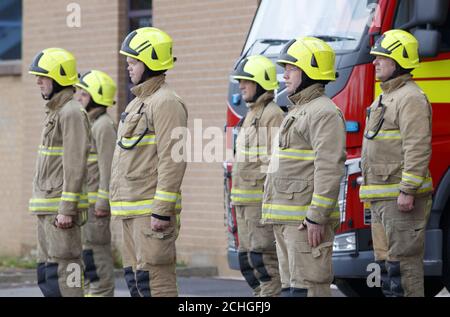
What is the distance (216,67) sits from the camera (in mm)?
14273

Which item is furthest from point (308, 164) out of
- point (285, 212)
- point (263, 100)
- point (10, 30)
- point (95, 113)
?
point (10, 30)

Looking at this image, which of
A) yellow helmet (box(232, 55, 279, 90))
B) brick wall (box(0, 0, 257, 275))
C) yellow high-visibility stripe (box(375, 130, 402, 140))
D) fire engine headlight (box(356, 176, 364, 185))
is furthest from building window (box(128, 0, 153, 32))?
yellow high-visibility stripe (box(375, 130, 402, 140))

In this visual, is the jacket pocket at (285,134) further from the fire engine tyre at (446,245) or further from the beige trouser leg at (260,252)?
the fire engine tyre at (446,245)

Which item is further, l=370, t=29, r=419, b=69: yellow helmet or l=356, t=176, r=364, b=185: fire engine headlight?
l=356, t=176, r=364, b=185: fire engine headlight

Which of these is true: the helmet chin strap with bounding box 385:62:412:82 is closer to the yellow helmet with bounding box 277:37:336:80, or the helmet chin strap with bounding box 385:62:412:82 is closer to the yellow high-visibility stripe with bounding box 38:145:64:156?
the yellow helmet with bounding box 277:37:336:80

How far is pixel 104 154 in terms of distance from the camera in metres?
10.8

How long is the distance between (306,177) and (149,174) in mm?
1102

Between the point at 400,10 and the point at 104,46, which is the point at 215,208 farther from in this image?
the point at 400,10

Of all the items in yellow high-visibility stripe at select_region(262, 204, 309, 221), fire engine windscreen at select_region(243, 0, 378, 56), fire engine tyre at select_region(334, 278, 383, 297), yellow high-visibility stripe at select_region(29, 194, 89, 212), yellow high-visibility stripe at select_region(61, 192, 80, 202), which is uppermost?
fire engine windscreen at select_region(243, 0, 378, 56)

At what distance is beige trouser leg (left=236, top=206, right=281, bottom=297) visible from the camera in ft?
31.9

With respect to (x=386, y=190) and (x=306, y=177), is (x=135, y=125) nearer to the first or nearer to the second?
(x=306, y=177)

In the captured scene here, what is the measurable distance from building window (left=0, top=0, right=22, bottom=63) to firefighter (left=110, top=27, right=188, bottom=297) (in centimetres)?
891

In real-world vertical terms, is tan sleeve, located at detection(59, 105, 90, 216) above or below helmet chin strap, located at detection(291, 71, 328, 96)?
below

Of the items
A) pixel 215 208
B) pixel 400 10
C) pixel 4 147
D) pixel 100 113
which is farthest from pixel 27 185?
pixel 400 10
